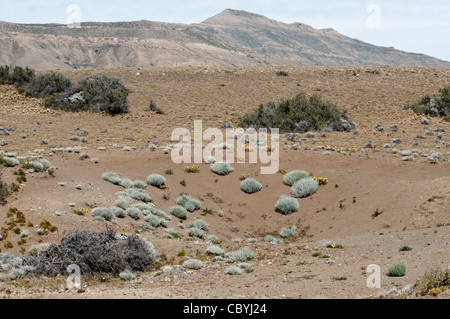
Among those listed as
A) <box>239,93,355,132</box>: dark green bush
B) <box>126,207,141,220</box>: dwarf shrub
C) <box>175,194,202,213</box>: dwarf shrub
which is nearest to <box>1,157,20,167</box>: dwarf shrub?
<box>126,207,141,220</box>: dwarf shrub

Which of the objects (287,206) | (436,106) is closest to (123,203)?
(287,206)

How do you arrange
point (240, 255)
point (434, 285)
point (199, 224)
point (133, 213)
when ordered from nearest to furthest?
point (434, 285), point (240, 255), point (133, 213), point (199, 224)

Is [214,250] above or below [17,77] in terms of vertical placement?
below

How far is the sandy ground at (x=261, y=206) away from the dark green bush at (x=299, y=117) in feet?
5.46

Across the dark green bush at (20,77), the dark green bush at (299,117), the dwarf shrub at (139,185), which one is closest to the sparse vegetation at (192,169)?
the dwarf shrub at (139,185)

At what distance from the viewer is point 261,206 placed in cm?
1642

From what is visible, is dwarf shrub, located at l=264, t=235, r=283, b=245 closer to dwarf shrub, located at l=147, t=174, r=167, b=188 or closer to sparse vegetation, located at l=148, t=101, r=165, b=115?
dwarf shrub, located at l=147, t=174, r=167, b=188

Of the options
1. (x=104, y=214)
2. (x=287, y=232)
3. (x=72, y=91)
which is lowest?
(x=287, y=232)

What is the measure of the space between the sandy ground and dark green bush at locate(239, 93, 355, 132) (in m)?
1.66

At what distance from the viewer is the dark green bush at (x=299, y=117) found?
25109mm

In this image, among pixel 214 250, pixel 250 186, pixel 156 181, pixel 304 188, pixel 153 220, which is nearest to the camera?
pixel 214 250

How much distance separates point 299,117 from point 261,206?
10.6 m

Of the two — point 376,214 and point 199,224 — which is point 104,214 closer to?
point 199,224

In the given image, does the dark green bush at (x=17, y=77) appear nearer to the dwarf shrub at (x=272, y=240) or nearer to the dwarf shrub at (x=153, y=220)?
the dwarf shrub at (x=153, y=220)
